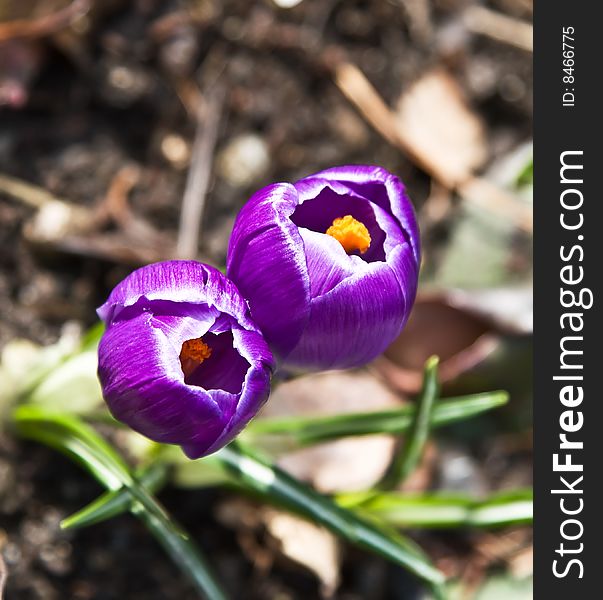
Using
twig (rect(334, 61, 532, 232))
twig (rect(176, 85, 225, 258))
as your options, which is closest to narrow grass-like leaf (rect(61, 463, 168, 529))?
twig (rect(176, 85, 225, 258))

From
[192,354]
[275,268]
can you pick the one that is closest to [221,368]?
[192,354]

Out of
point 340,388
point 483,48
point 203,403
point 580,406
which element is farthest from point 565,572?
point 483,48

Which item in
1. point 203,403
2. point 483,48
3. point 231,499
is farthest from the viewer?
point 483,48

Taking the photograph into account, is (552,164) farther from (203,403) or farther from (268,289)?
(203,403)

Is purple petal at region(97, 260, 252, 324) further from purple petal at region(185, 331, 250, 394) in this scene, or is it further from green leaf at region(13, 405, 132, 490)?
green leaf at region(13, 405, 132, 490)

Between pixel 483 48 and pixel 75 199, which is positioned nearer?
pixel 75 199

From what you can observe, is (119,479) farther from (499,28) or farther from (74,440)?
(499,28)

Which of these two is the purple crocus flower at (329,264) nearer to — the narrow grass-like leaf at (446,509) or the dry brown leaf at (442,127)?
the narrow grass-like leaf at (446,509)
